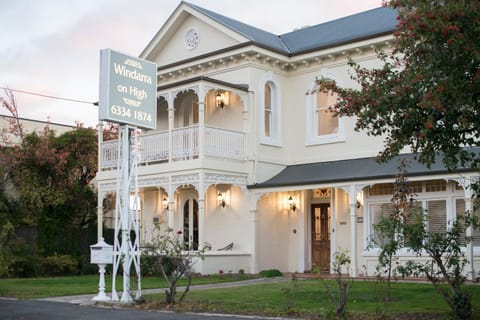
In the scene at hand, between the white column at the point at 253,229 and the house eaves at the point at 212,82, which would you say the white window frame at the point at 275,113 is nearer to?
the house eaves at the point at 212,82

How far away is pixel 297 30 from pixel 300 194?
22.7 ft

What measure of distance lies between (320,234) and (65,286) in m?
8.74

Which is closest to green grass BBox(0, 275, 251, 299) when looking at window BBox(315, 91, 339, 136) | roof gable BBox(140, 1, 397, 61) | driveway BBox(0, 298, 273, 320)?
driveway BBox(0, 298, 273, 320)

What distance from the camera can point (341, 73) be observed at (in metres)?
22.8

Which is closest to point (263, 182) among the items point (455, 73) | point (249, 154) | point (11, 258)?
point (249, 154)

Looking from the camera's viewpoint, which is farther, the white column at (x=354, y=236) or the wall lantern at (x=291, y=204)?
the wall lantern at (x=291, y=204)

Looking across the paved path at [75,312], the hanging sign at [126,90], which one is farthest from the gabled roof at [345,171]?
the paved path at [75,312]

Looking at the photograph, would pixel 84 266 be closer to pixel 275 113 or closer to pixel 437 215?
pixel 275 113

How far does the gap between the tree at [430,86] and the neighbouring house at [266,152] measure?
8.72 m

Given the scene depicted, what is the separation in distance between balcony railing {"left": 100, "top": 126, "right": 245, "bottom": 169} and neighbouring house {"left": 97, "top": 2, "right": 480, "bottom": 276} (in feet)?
0.12

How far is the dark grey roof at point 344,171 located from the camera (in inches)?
758

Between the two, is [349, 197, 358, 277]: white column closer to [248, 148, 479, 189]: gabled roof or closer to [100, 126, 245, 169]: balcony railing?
[248, 148, 479, 189]: gabled roof

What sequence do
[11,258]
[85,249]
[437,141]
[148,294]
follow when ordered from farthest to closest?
[85,249] < [11,258] < [148,294] < [437,141]

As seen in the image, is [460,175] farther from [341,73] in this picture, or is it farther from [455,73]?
[455,73]
